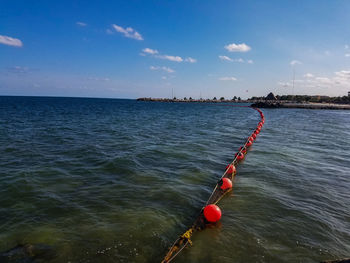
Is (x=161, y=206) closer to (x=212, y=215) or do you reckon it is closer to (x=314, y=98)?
(x=212, y=215)

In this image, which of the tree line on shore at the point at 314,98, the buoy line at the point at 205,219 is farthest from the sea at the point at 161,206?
the tree line on shore at the point at 314,98

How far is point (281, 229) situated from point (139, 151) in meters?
9.97

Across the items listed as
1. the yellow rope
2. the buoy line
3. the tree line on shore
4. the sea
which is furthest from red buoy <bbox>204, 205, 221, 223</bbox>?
the tree line on shore

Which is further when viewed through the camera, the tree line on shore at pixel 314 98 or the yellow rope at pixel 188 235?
the tree line on shore at pixel 314 98

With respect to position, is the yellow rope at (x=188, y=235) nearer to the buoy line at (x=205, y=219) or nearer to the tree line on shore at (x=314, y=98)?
the buoy line at (x=205, y=219)

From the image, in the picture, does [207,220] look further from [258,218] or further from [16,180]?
[16,180]

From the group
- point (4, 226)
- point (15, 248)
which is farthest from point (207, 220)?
point (4, 226)

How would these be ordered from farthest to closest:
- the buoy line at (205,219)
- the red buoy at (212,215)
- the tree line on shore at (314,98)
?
the tree line on shore at (314,98) < the red buoy at (212,215) < the buoy line at (205,219)

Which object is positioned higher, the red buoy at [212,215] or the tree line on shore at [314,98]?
the tree line on shore at [314,98]

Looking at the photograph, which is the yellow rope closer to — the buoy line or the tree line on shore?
the buoy line

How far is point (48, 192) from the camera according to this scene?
26.2 feet

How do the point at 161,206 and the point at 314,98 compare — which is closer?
the point at 161,206

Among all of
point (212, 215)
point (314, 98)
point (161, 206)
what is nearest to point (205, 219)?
point (212, 215)

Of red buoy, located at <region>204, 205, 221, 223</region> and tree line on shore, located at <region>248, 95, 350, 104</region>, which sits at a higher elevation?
tree line on shore, located at <region>248, 95, 350, 104</region>
